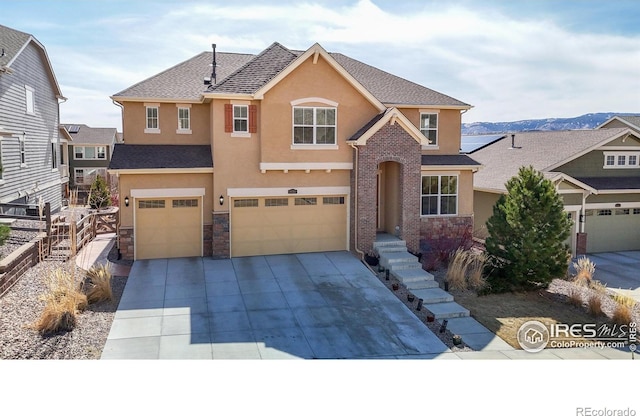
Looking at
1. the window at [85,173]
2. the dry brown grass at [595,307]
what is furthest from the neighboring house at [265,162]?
the window at [85,173]

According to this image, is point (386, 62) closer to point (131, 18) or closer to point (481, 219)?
point (131, 18)

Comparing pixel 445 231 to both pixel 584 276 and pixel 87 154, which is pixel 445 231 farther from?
pixel 87 154

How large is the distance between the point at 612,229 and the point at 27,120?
2415 centimetres

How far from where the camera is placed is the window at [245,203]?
1634cm

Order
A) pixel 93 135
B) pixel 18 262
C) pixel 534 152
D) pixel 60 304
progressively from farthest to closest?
pixel 93 135, pixel 534 152, pixel 18 262, pixel 60 304

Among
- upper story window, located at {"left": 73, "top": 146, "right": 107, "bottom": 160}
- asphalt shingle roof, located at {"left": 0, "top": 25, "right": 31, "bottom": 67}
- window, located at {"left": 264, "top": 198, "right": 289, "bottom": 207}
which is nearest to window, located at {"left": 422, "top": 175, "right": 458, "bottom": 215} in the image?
window, located at {"left": 264, "top": 198, "right": 289, "bottom": 207}

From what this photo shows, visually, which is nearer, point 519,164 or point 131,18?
point 131,18

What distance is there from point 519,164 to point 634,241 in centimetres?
561

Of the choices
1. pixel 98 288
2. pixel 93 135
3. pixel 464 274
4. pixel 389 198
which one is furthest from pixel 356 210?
pixel 93 135

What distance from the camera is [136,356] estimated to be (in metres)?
9.70

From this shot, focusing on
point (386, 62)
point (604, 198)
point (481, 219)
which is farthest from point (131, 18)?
point (604, 198)

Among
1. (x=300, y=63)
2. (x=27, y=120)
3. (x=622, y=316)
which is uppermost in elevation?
(x=300, y=63)

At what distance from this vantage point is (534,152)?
22500mm

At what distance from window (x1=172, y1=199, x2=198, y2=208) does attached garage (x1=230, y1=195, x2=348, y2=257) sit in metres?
1.20
